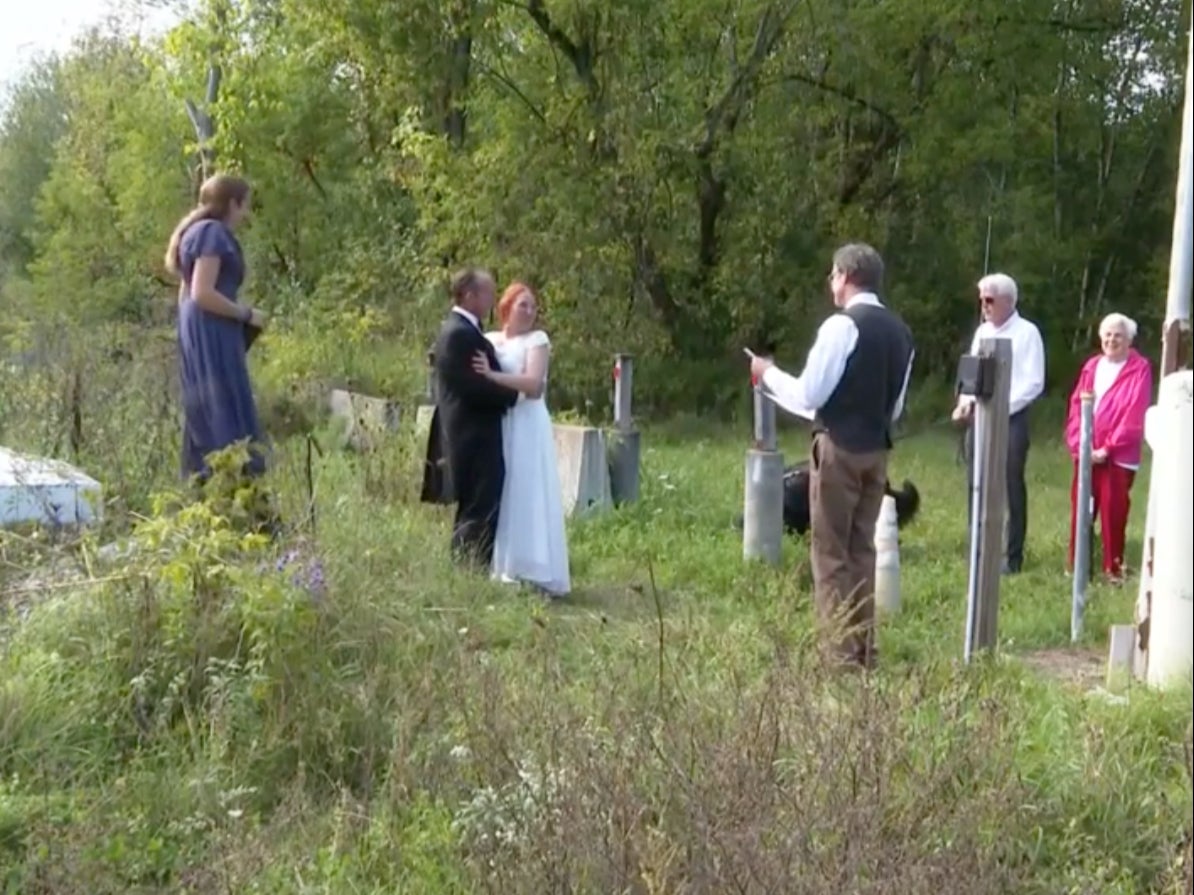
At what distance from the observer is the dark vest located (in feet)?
19.4

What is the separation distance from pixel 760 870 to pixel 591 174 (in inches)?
672

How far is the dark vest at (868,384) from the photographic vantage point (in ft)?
19.4

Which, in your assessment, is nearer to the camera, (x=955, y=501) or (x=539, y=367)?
(x=539, y=367)

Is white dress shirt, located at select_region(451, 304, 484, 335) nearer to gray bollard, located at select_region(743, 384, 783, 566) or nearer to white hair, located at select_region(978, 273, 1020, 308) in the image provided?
gray bollard, located at select_region(743, 384, 783, 566)

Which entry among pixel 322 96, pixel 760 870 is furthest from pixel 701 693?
pixel 322 96

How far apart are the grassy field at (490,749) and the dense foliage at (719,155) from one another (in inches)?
538

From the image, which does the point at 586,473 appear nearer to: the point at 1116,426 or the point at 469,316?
the point at 469,316

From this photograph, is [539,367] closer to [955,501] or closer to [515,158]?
[955,501]

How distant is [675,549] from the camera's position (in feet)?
29.6

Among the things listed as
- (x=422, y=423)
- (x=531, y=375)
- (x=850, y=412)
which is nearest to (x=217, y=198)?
(x=531, y=375)

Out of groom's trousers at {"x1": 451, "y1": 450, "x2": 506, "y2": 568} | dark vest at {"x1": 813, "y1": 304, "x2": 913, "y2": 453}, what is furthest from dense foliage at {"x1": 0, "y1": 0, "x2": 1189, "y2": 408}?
dark vest at {"x1": 813, "y1": 304, "x2": 913, "y2": 453}

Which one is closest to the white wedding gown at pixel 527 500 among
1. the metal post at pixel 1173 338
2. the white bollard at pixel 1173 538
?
the metal post at pixel 1173 338

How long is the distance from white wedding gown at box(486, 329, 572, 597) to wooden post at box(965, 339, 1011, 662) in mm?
2634

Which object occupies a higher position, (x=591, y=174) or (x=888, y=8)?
(x=888, y=8)
